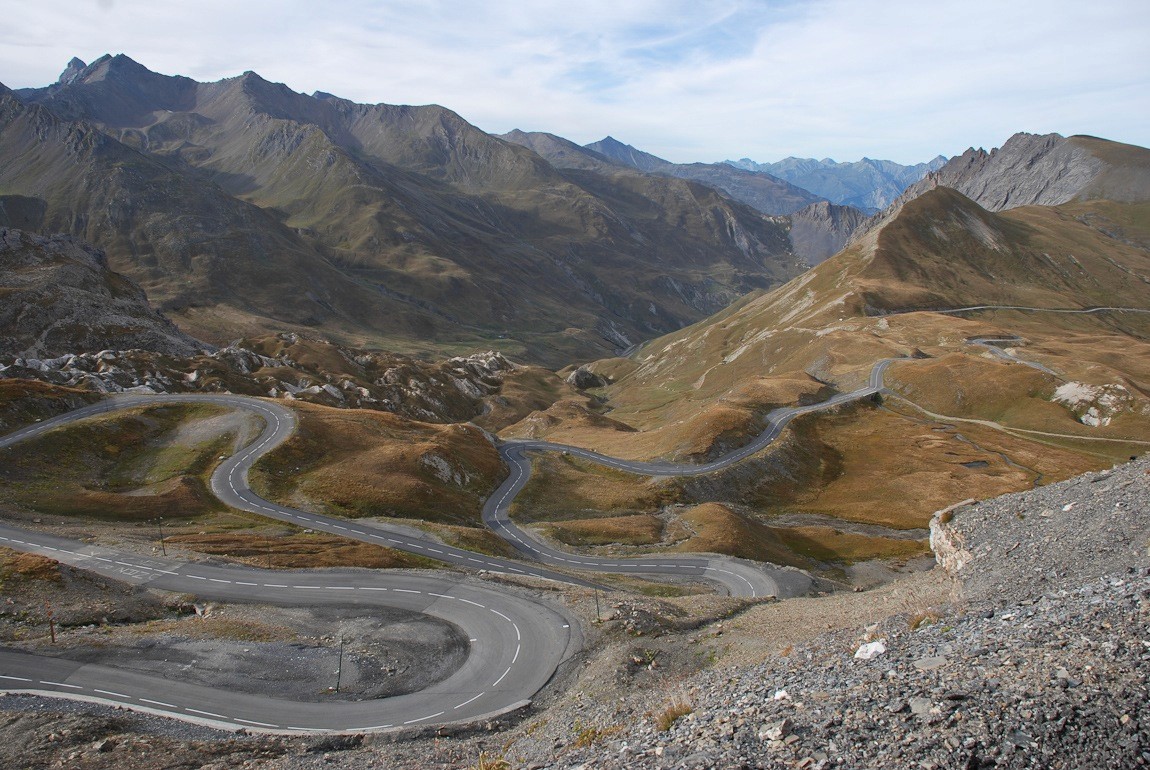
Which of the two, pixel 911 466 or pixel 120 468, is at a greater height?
pixel 120 468

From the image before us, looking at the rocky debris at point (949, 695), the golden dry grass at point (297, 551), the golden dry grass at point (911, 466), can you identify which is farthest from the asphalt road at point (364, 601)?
the golden dry grass at point (911, 466)

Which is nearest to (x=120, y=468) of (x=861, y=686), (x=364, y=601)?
(x=364, y=601)

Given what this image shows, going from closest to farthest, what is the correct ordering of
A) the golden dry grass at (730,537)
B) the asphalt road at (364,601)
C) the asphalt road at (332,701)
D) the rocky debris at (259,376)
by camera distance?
the asphalt road at (332,701)
the asphalt road at (364,601)
the golden dry grass at (730,537)
the rocky debris at (259,376)

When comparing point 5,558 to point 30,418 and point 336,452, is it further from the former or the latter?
point 30,418

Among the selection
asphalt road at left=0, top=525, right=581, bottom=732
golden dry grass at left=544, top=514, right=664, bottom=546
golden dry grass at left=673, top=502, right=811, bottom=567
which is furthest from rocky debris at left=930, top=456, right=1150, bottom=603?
golden dry grass at left=544, top=514, right=664, bottom=546

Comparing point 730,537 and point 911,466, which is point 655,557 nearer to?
point 730,537

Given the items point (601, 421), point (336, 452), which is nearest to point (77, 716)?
point (336, 452)

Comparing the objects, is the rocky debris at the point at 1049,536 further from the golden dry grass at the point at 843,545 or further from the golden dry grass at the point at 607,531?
the golden dry grass at the point at 843,545

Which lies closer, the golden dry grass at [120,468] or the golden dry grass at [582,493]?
the golden dry grass at [120,468]

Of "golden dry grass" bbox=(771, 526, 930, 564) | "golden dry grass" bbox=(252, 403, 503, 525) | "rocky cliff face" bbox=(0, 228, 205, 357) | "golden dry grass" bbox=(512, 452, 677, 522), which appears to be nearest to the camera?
"golden dry grass" bbox=(252, 403, 503, 525)

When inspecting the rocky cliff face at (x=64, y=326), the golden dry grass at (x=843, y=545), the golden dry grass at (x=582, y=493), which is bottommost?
the golden dry grass at (x=843, y=545)

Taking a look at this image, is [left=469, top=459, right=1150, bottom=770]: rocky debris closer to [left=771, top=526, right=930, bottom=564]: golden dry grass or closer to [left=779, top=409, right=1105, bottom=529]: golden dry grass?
[left=771, top=526, right=930, bottom=564]: golden dry grass

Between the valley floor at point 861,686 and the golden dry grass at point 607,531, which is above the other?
the valley floor at point 861,686

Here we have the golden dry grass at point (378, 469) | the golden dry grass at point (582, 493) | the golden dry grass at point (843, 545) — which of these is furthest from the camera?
the golden dry grass at point (582, 493)
